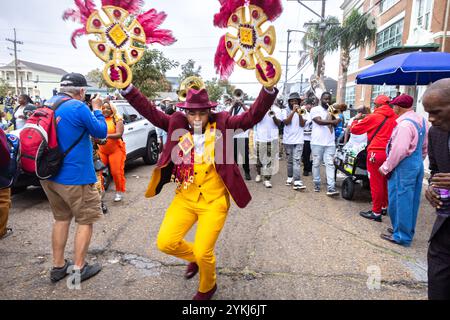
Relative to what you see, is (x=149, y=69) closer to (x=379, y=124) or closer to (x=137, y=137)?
(x=137, y=137)

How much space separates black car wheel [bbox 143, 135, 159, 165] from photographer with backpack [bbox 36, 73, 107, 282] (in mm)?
5631

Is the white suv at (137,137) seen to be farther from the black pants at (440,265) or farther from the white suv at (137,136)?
the black pants at (440,265)

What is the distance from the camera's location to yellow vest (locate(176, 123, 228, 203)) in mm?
2668

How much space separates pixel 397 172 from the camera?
3.97m

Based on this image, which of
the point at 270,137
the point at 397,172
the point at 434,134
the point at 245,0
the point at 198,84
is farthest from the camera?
the point at 270,137

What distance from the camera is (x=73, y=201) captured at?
292 cm

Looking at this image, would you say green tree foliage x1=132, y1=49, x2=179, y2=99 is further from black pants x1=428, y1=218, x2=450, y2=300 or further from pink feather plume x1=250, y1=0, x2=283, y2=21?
black pants x1=428, y1=218, x2=450, y2=300

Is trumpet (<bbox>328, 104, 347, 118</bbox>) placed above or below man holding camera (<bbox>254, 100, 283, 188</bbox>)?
above

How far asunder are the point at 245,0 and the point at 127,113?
20.9 feet

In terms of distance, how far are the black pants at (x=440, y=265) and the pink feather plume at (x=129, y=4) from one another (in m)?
2.82

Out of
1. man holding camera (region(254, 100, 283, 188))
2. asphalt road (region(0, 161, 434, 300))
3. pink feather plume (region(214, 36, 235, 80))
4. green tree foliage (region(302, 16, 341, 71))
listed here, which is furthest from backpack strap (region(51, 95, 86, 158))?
green tree foliage (region(302, 16, 341, 71))

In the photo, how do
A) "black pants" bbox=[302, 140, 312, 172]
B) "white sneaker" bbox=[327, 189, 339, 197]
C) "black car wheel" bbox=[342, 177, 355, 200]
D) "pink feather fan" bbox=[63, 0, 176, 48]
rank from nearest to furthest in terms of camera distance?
1. "pink feather fan" bbox=[63, 0, 176, 48]
2. "black car wheel" bbox=[342, 177, 355, 200]
3. "white sneaker" bbox=[327, 189, 339, 197]
4. "black pants" bbox=[302, 140, 312, 172]
